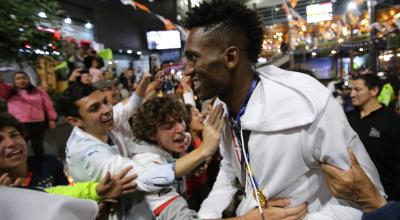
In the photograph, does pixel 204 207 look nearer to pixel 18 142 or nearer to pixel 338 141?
pixel 338 141

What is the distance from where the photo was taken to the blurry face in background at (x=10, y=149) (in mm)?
1820

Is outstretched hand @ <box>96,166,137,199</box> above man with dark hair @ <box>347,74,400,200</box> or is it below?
above

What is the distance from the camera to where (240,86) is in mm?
1329

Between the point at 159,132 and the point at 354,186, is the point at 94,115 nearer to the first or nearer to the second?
the point at 159,132

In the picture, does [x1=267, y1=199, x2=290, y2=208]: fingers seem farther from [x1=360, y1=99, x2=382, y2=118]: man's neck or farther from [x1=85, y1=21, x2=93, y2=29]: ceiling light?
[x1=85, y1=21, x2=93, y2=29]: ceiling light

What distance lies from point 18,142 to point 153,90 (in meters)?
1.43

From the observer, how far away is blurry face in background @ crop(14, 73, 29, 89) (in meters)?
4.90

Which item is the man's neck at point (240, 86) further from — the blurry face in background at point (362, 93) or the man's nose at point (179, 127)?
the blurry face in background at point (362, 93)

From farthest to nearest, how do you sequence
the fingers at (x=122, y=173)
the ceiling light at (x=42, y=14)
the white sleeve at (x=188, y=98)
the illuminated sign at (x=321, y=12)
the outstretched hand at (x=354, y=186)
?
the white sleeve at (x=188, y=98) < the illuminated sign at (x=321, y=12) < the ceiling light at (x=42, y=14) < the fingers at (x=122, y=173) < the outstretched hand at (x=354, y=186)

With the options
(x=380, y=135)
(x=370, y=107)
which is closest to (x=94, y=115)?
(x=380, y=135)

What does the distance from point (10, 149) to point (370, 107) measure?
3199 millimetres

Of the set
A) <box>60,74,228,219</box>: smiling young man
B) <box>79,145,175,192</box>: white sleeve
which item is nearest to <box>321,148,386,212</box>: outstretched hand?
<box>60,74,228,219</box>: smiling young man

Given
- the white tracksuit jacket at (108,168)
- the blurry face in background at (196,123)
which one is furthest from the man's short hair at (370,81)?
the white tracksuit jacket at (108,168)

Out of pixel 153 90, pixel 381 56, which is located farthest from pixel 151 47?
pixel 153 90
